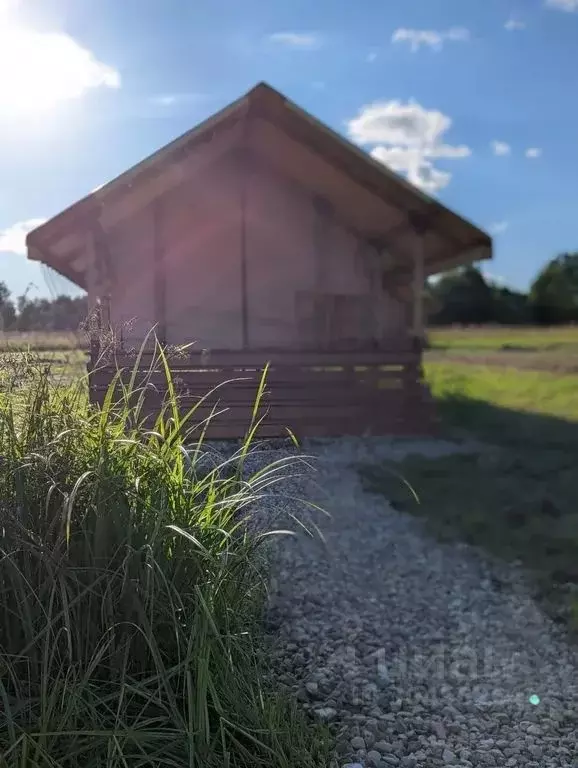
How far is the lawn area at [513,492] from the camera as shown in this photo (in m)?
4.73

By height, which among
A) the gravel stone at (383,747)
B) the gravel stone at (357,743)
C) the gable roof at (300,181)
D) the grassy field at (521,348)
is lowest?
the gravel stone at (383,747)

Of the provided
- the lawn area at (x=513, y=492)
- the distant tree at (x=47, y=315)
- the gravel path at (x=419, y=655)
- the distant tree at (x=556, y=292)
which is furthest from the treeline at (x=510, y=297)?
the distant tree at (x=47, y=315)

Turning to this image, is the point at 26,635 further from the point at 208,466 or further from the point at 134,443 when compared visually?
the point at 208,466

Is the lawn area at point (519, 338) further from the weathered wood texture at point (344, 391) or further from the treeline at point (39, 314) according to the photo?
the treeline at point (39, 314)

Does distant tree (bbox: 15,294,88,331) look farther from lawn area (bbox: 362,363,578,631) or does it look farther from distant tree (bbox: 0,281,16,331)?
lawn area (bbox: 362,363,578,631)

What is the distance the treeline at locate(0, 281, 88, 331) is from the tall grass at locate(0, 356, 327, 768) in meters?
0.44

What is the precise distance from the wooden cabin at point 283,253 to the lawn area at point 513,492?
1.45 meters

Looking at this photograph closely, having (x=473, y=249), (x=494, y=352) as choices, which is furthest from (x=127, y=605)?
(x=494, y=352)

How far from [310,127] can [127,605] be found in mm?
7045

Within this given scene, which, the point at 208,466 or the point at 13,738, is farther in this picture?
the point at 208,466

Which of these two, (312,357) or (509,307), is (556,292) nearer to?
(509,307)

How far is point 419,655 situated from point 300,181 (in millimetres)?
7334

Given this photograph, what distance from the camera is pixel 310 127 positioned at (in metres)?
8.48

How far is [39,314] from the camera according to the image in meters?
3.32
